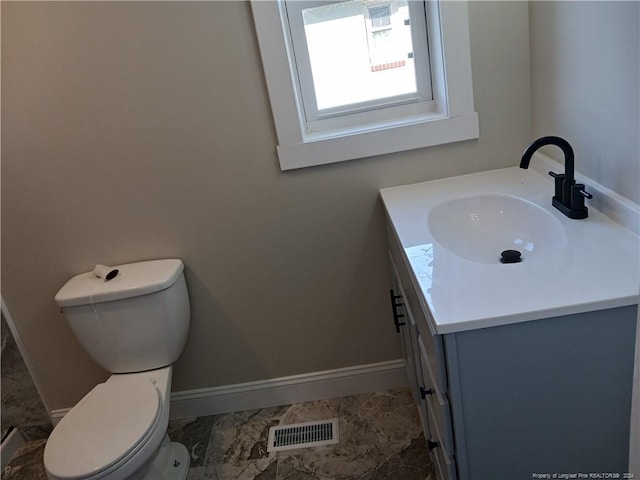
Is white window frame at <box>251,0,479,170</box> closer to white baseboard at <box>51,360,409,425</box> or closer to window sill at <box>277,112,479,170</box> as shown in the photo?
window sill at <box>277,112,479,170</box>

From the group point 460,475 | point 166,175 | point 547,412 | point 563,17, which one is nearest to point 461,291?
point 547,412

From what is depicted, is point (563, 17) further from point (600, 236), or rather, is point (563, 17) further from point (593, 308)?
point (593, 308)

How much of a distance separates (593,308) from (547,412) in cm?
A: 24

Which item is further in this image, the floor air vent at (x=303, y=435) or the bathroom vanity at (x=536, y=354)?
the floor air vent at (x=303, y=435)

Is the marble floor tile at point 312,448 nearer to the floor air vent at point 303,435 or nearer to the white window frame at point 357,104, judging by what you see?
the floor air vent at point 303,435

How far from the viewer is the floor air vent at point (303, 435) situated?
1883mm

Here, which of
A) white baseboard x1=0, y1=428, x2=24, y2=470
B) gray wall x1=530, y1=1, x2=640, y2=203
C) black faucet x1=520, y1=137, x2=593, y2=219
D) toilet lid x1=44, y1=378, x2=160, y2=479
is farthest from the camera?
white baseboard x1=0, y1=428, x2=24, y2=470

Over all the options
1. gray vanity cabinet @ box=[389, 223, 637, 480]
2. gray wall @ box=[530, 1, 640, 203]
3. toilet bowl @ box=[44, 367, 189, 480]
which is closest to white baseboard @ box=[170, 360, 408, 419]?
toilet bowl @ box=[44, 367, 189, 480]

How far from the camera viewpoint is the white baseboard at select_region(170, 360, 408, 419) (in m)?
2.06

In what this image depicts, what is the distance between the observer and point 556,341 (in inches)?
37.7

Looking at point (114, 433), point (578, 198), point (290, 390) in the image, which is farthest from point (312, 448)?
point (578, 198)

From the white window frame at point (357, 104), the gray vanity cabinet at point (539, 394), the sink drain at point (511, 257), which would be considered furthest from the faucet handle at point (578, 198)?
the white window frame at point (357, 104)

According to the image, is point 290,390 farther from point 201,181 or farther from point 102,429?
point 201,181

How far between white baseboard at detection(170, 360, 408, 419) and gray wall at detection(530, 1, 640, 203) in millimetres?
1084
